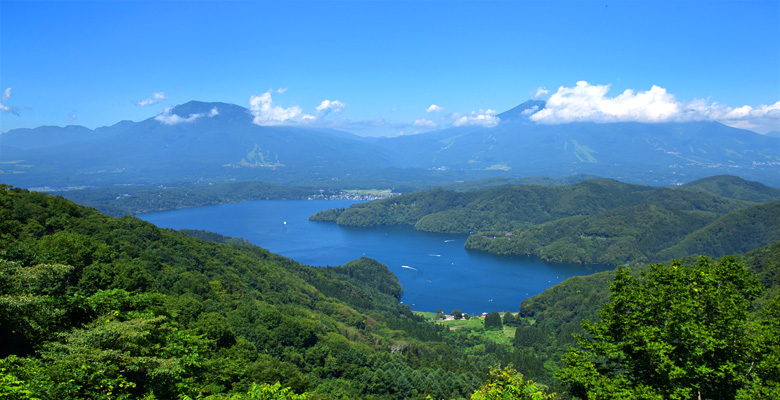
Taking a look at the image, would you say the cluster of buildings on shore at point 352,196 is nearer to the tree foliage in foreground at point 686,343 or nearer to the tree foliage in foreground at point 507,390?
the tree foliage in foreground at point 686,343

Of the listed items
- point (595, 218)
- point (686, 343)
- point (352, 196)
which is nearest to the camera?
point (686, 343)

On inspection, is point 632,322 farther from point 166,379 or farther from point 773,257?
point 773,257

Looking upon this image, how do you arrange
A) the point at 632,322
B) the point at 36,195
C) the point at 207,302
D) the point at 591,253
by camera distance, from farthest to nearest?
the point at 591,253 < the point at 36,195 < the point at 207,302 < the point at 632,322

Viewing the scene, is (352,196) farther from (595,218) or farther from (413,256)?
(595,218)

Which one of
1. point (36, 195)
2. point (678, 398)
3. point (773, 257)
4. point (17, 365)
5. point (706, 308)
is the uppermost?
point (36, 195)

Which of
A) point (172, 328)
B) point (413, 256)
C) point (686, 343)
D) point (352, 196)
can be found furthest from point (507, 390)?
point (352, 196)

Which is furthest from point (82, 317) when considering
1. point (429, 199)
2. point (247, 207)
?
point (247, 207)
